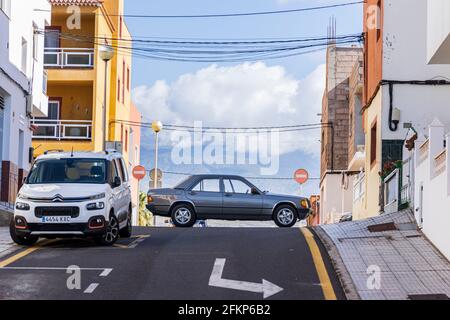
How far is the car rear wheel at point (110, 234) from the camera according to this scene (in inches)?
762

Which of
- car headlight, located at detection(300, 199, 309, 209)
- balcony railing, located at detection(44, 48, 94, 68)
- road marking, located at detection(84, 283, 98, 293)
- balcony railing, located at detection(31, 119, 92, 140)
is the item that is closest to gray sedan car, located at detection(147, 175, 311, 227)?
car headlight, located at detection(300, 199, 309, 209)

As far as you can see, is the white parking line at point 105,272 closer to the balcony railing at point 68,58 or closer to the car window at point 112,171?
the car window at point 112,171

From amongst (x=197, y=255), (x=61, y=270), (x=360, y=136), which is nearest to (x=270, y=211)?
(x=197, y=255)

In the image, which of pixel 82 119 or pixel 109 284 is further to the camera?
pixel 82 119

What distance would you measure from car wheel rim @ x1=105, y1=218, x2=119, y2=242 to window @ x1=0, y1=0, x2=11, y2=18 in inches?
504

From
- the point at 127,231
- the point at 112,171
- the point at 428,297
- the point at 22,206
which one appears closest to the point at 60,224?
the point at 22,206

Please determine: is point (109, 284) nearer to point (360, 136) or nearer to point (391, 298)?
point (391, 298)

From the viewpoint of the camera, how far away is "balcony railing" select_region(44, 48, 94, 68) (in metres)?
45.6

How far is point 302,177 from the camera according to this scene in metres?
41.3

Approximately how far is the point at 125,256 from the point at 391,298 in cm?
605

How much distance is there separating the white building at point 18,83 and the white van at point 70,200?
33.5ft

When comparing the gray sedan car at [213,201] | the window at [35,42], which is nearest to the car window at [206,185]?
the gray sedan car at [213,201]

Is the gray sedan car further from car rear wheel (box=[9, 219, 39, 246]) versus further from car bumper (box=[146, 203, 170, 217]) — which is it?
car rear wheel (box=[9, 219, 39, 246])

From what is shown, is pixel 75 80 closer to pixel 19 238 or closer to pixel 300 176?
pixel 300 176
